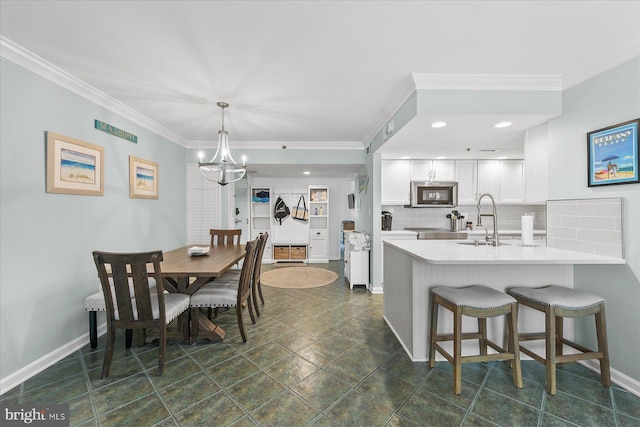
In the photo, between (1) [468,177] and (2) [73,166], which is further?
(1) [468,177]

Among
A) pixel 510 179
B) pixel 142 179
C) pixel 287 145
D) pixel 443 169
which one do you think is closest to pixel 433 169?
pixel 443 169

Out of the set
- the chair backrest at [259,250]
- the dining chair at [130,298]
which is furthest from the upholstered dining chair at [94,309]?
the chair backrest at [259,250]

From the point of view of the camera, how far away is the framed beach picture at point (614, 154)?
6.06 feet

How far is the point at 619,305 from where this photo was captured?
1952mm

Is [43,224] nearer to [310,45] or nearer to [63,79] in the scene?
[63,79]

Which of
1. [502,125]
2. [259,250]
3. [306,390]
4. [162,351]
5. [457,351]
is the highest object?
[502,125]

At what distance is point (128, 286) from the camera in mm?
Result: 1942

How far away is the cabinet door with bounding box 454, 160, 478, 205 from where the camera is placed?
185 inches

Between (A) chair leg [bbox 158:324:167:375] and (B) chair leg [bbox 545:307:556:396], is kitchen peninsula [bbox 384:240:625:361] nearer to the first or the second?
(B) chair leg [bbox 545:307:556:396]

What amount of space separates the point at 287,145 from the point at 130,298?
10.7ft

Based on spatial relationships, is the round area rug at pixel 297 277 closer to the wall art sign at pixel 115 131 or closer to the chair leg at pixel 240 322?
the chair leg at pixel 240 322

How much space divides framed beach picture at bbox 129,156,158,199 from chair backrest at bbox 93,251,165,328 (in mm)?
1613

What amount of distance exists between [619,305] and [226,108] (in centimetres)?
386

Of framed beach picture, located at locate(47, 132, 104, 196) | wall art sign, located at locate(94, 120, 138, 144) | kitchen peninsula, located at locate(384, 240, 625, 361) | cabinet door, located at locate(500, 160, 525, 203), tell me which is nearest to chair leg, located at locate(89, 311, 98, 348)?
framed beach picture, located at locate(47, 132, 104, 196)
